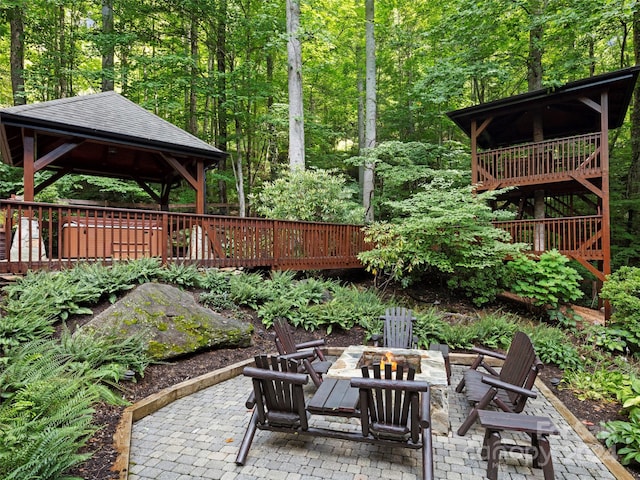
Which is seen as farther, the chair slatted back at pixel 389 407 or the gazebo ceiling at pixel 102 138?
the gazebo ceiling at pixel 102 138

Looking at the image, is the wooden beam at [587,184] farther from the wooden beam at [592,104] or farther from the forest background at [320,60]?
the forest background at [320,60]

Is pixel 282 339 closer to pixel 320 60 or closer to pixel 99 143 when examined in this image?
pixel 99 143

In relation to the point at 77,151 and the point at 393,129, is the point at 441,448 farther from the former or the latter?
the point at 393,129

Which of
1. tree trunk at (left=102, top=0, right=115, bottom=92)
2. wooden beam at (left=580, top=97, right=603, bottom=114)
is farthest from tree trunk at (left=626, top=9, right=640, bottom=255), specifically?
tree trunk at (left=102, top=0, right=115, bottom=92)

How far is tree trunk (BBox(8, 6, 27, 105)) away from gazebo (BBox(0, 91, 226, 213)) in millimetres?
6128

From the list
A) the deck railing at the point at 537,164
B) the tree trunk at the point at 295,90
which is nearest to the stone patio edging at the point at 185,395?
the deck railing at the point at 537,164

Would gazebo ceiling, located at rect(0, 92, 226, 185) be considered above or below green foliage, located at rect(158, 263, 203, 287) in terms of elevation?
above

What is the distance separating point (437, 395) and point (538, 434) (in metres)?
1.02

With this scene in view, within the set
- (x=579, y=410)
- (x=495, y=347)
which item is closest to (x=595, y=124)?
(x=495, y=347)

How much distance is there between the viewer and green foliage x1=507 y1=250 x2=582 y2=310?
25.8 feet

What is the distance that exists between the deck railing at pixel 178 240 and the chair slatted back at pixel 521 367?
17.6 ft

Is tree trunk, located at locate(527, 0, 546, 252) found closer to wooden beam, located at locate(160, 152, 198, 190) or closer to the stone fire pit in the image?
the stone fire pit

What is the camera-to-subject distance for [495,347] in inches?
231

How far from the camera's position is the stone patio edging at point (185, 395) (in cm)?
268
